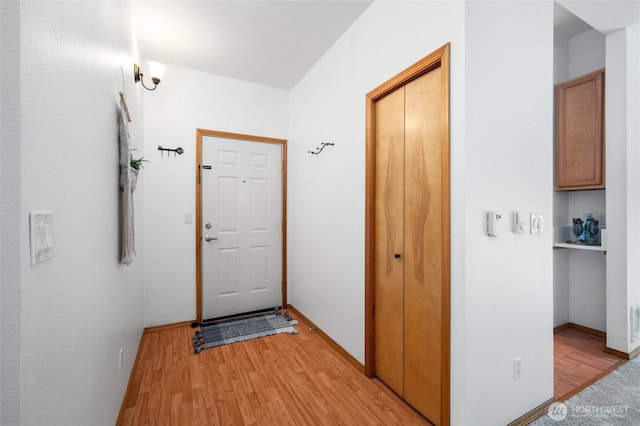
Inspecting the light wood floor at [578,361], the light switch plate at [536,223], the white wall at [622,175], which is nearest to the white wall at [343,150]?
the light switch plate at [536,223]

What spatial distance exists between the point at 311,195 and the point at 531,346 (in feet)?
7.02

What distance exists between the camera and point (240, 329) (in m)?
2.95

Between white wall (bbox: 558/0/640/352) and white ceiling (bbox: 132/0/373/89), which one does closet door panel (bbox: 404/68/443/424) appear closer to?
white ceiling (bbox: 132/0/373/89)

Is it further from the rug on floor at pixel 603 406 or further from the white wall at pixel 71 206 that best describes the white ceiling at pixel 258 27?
the rug on floor at pixel 603 406

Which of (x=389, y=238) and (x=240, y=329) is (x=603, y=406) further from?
(x=240, y=329)

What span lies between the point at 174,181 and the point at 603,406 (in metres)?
3.88

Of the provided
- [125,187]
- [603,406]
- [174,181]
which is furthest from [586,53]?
[174,181]

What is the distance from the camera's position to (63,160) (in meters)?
0.88

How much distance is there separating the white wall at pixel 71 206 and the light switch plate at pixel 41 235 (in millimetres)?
22

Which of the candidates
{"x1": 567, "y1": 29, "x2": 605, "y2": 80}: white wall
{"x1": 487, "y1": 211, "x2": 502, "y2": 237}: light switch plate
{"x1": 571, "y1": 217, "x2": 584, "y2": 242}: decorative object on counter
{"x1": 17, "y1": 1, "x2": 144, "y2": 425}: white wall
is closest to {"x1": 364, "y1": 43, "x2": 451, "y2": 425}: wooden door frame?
{"x1": 487, "y1": 211, "x2": 502, "y2": 237}: light switch plate

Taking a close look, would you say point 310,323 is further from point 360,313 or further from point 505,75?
point 505,75

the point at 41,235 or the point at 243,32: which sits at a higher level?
the point at 243,32

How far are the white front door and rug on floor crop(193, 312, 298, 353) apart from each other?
182mm

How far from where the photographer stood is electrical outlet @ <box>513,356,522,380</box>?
63.5 inches
